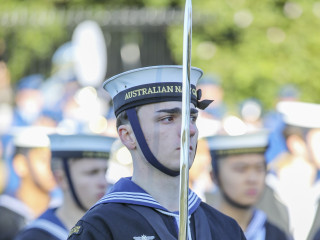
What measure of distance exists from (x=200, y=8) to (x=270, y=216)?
424 inches

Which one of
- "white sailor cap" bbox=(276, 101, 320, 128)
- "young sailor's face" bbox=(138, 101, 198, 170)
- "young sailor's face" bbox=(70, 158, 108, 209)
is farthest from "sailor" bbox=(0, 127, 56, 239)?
"young sailor's face" bbox=(138, 101, 198, 170)

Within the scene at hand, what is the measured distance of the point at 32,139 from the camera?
30.3 ft

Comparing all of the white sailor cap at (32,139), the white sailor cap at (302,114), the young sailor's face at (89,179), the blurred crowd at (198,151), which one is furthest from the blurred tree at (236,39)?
the young sailor's face at (89,179)

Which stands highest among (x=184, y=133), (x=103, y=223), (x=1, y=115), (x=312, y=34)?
(x=312, y=34)

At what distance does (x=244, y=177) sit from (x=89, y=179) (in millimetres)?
1195

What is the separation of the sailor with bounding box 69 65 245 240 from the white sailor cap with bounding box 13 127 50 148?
16.0 feet

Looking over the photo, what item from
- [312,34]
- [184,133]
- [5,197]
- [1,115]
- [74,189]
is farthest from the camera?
[312,34]

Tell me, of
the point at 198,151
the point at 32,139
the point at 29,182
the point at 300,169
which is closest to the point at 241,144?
the point at 300,169

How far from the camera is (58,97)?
49.1 feet

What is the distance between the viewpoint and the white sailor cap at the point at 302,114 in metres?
8.79

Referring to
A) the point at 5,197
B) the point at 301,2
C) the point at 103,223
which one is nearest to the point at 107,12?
the point at 301,2

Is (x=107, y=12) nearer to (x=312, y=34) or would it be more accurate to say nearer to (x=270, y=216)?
(x=312, y=34)

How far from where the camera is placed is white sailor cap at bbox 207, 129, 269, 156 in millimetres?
7367

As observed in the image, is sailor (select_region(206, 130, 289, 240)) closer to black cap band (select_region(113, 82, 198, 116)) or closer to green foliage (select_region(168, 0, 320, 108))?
Answer: black cap band (select_region(113, 82, 198, 116))
